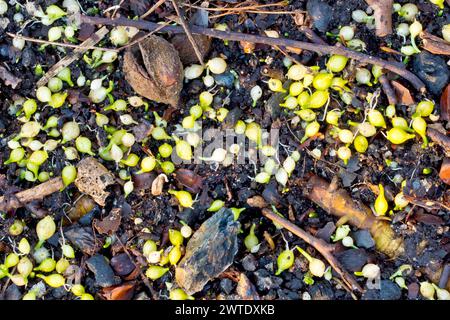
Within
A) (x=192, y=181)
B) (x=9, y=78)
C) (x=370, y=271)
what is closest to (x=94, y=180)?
(x=192, y=181)

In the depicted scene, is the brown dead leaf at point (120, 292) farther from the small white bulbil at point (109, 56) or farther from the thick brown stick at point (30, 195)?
the small white bulbil at point (109, 56)

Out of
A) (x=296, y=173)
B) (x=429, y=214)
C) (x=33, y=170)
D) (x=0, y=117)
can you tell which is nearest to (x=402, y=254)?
(x=429, y=214)

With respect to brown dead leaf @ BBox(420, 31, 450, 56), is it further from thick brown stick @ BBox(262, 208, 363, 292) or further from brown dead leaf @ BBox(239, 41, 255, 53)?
thick brown stick @ BBox(262, 208, 363, 292)

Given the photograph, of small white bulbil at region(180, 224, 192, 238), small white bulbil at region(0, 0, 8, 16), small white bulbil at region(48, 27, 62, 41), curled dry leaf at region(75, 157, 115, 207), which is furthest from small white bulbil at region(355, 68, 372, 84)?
small white bulbil at region(0, 0, 8, 16)

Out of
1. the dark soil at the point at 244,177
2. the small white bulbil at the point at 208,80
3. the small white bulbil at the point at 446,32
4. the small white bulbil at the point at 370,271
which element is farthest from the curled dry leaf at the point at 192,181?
the small white bulbil at the point at 446,32

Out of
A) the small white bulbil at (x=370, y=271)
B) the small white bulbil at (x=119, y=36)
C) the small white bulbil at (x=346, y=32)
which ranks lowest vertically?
the small white bulbil at (x=370, y=271)

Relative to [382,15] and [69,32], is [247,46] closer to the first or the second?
[382,15]
